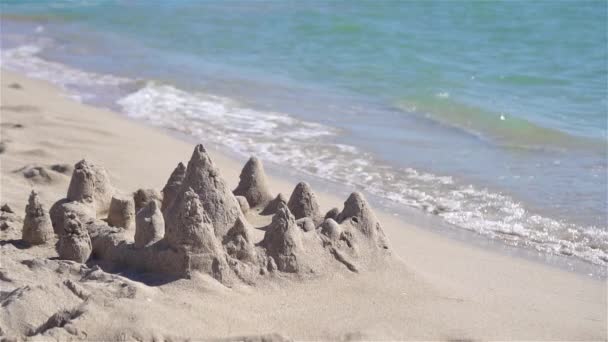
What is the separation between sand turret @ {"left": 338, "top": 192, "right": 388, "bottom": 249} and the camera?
187 inches

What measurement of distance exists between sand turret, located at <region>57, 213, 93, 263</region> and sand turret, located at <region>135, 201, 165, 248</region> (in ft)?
1.16

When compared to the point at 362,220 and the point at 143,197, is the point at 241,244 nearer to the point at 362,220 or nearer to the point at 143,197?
the point at 362,220

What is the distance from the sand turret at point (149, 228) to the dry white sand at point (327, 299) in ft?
0.75

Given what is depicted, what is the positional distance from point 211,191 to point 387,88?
30.7 ft

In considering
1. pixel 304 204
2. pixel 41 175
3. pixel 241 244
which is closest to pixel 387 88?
pixel 41 175

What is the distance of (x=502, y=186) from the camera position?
8.30 metres

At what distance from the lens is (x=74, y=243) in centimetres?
454

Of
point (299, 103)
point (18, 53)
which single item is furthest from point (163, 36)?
point (299, 103)

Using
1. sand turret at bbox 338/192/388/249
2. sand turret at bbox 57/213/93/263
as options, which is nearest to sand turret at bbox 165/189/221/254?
sand turret at bbox 57/213/93/263

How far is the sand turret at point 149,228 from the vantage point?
4.34 metres

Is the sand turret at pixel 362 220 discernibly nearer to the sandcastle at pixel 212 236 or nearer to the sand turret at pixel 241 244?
the sandcastle at pixel 212 236

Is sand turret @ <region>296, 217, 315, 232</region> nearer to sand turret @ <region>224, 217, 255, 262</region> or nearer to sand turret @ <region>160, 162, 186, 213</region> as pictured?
sand turret @ <region>224, 217, 255, 262</region>

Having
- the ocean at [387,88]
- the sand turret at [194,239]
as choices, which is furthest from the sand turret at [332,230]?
the ocean at [387,88]

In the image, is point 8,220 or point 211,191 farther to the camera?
point 8,220
